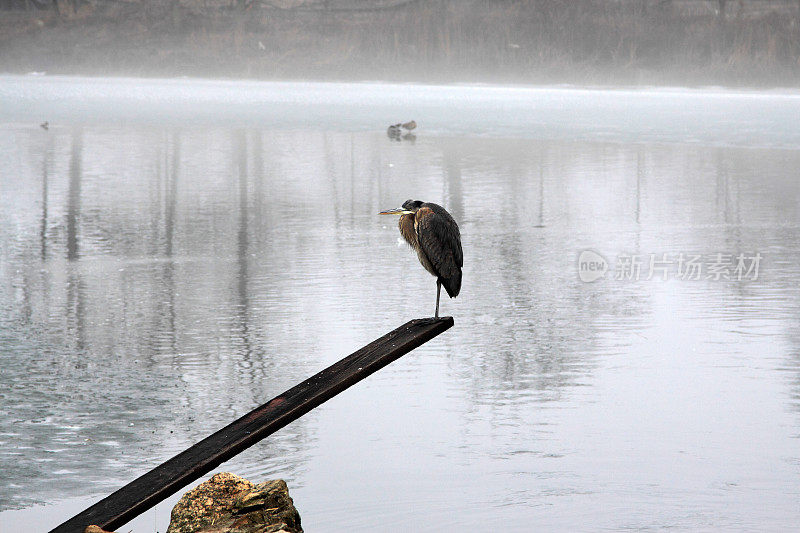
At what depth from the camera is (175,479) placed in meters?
4.12

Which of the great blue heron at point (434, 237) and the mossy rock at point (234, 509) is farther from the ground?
the great blue heron at point (434, 237)

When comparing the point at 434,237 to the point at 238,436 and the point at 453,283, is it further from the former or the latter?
the point at 238,436

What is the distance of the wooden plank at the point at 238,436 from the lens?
4035mm

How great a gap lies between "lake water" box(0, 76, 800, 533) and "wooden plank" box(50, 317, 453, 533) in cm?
56

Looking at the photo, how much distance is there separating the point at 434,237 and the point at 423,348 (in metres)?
2.44

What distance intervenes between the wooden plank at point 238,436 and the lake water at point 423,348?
560mm

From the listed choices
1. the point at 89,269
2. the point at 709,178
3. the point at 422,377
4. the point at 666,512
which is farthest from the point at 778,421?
the point at 709,178

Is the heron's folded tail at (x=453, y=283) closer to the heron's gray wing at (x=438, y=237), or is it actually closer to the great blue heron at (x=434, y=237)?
the great blue heron at (x=434, y=237)

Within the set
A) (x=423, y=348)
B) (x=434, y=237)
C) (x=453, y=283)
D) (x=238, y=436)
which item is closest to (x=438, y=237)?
(x=434, y=237)

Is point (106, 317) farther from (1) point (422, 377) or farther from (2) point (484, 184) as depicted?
(2) point (484, 184)

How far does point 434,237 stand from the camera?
529 centimetres

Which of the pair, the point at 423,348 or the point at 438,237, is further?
the point at 423,348

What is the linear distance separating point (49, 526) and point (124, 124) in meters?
35.2

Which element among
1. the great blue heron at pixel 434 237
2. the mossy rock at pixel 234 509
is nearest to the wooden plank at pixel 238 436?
the mossy rock at pixel 234 509
